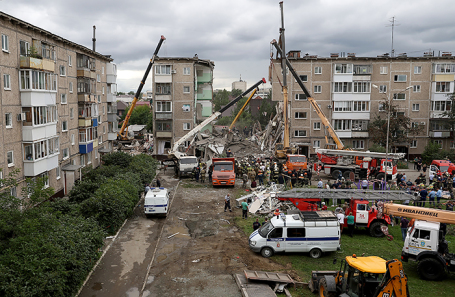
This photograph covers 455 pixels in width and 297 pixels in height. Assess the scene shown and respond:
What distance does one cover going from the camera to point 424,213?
1597cm

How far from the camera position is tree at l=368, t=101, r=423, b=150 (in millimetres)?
46125

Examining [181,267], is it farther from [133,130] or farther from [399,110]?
[133,130]

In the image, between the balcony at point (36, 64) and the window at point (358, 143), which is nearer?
the balcony at point (36, 64)

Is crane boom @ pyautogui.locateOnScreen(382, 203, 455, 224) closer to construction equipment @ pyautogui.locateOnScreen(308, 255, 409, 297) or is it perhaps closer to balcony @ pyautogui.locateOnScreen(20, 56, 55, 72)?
construction equipment @ pyautogui.locateOnScreen(308, 255, 409, 297)

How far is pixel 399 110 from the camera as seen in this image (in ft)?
163

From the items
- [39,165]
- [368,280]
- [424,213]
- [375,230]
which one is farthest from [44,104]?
[424,213]

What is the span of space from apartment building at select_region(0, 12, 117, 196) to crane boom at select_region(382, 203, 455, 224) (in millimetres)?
20771

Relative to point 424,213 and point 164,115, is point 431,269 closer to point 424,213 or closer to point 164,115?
point 424,213

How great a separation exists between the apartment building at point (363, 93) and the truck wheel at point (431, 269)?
33.9 m

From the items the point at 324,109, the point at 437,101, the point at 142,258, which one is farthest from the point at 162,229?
the point at 437,101

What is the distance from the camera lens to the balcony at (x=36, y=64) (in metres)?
23.2

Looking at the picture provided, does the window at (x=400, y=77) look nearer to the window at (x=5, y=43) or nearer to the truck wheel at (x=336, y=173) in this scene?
the truck wheel at (x=336, y=173)

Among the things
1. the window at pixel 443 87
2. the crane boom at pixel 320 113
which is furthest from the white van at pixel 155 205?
the window at pixel 443 87

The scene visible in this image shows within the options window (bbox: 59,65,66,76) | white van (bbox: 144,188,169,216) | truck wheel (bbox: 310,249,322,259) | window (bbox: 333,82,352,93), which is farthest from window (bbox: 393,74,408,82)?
window (bbox: 59,65,66,76)
